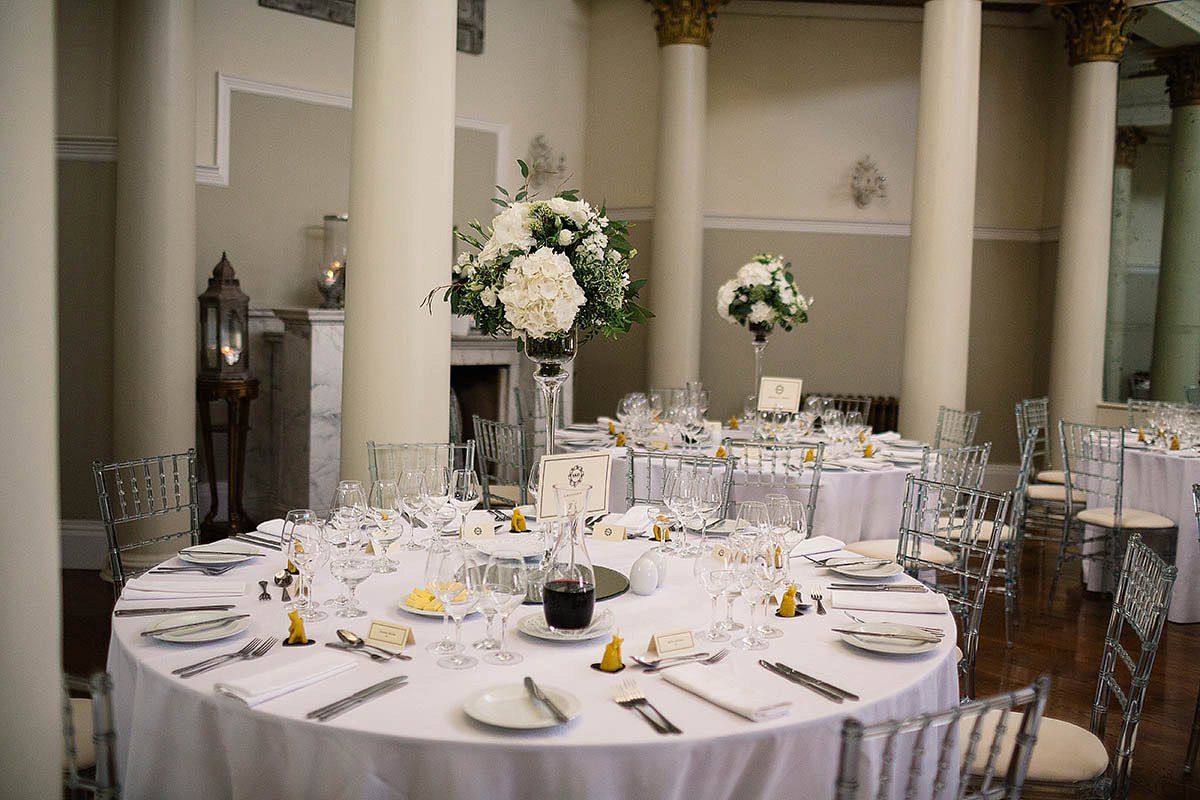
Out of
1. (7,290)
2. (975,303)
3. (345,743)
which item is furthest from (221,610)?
(975,303)

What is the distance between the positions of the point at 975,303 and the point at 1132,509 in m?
4.03

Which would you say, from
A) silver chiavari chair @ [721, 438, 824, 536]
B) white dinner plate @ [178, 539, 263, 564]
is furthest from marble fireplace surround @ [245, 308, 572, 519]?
white dinner plate @ [178, 539, 263, 564]

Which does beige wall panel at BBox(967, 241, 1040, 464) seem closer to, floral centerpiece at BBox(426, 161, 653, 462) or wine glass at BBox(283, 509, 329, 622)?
floral centerpiece at BBox(426, 161, 653, 462)

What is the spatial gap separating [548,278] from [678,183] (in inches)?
248

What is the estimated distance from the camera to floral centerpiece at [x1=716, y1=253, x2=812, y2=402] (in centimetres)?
637

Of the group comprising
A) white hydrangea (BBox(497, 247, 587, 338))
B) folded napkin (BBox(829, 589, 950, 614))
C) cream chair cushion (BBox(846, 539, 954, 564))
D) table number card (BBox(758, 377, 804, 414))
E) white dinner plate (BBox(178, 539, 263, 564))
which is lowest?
cream chair cushion (BBox(846, 539, 954, 564))

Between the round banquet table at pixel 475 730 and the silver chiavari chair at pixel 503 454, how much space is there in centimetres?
291

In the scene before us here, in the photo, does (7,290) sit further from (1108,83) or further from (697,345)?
(1108,83)

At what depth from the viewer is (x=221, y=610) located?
244cm

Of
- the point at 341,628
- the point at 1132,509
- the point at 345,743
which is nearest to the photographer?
the point at 345,743

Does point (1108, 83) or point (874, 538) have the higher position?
point (1108, 83)

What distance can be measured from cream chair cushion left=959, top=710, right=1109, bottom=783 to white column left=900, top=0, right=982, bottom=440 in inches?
194

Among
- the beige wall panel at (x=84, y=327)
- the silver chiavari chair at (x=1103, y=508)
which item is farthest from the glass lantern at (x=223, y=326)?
the silver chiavari chair at (x=1103, y=508)

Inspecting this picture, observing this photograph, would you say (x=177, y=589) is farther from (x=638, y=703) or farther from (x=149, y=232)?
(x=149, y=232)
